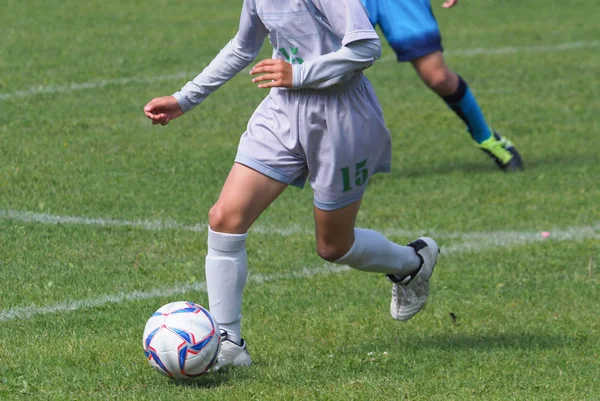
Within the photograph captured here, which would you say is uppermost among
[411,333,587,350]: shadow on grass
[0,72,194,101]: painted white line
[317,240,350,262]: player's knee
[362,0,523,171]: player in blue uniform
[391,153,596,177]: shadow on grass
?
[317,240,350,262]: player's knee

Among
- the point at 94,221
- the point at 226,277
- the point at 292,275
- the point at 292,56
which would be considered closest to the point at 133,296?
the point at 292,275

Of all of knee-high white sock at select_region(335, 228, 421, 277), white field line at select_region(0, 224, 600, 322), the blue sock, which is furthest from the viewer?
the blue sock

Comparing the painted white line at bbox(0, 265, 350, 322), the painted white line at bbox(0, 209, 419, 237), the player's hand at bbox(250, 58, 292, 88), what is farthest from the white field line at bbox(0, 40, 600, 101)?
the player's hand at bbox(250, 58, 292, 88)

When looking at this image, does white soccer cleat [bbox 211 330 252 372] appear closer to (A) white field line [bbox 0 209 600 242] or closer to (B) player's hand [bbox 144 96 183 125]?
(B) player's hand [bbox 144 96 183 125]

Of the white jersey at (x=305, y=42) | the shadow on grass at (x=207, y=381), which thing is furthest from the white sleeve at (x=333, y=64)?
the shadow on grass at (x=207, y=381)

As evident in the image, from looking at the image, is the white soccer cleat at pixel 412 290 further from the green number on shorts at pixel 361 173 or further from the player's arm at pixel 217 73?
the player's arm at pixel 217 73

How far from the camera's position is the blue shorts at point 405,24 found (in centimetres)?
800

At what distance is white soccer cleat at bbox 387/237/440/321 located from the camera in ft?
17.3

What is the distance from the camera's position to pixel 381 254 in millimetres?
5168

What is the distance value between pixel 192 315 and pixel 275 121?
0.82m

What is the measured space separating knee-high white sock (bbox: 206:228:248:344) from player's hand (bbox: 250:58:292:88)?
658mm

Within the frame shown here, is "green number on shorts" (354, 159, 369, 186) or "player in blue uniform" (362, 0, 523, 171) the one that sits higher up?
"green number on shorts" (354, 159, 369, 186)

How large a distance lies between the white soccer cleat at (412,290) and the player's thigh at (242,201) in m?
0.94

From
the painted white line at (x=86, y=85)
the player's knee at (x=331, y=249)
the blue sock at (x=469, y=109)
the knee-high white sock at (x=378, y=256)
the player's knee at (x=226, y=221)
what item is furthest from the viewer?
the painted white line at (x=86, y=85)
